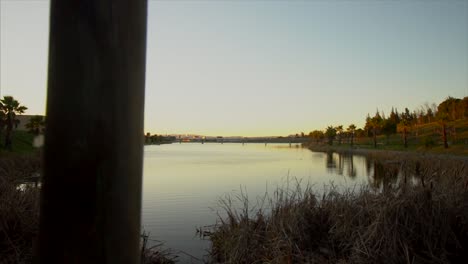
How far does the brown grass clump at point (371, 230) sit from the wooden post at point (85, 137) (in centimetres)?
478

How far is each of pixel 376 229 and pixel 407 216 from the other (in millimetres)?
596

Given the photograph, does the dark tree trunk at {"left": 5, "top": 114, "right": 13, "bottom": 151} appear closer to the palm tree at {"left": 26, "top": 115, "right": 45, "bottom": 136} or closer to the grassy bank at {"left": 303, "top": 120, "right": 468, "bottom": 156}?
the palm tree at {"left": 26, "top": 115, "right": 45, "bottom": 136}

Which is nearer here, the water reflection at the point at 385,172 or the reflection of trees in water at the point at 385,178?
the water reflection at the point at 385,172

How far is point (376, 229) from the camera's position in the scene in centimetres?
548

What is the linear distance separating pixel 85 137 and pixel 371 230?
216 inches

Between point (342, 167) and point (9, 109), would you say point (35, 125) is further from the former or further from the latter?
point (342, 167)

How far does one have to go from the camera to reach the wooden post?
131cm

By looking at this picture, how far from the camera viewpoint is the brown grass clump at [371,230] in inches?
209

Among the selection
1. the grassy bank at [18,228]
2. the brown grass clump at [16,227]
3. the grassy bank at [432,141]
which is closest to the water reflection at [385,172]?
the grassy bank at [18,228]

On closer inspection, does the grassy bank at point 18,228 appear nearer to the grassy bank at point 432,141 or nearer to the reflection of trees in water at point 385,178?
the reflection of trees in water at point 385,178

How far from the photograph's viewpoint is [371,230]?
18.5 ft

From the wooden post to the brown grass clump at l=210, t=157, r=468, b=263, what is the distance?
15.7ft

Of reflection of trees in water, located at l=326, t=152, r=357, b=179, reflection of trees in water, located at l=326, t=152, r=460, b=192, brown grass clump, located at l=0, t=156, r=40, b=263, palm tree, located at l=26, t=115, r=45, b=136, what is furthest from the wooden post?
palm tree, located at l=26, t=115, r=45, b=136

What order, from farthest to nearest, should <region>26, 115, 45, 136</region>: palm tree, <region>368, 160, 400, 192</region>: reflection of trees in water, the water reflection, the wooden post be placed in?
<region>26, 115, 45, 136</region>: palm tree < <region>368, 160, 400, 192</region>: reflection of trees in water < the water reflection < the wooden post
